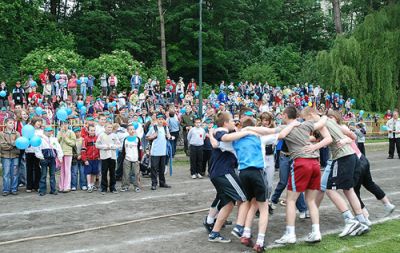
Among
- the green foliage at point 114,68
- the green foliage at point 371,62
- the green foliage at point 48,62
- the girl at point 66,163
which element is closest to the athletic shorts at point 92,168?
the girl at point 66,163

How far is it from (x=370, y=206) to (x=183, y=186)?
16.1 feet

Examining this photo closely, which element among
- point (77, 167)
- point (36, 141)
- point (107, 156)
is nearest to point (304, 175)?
A: point (107, 156)

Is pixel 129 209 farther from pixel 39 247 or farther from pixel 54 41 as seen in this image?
pixel 54 41

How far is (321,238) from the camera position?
299 inches

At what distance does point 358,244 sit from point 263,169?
1.82 metres

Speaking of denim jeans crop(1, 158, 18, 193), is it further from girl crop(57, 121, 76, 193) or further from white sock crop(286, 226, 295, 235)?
white sock crop(286, 226, 295, 235)

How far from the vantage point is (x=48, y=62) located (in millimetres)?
Answer: 31422

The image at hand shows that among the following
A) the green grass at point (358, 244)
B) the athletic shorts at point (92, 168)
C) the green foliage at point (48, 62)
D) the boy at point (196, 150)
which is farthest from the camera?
the green foliage at point (48, 62)

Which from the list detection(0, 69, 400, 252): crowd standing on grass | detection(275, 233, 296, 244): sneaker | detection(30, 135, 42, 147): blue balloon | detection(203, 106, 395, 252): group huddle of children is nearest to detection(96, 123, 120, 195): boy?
detection(0, 69, 400, 252): crowd standing on grass

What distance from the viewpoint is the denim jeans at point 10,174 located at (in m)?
11.6

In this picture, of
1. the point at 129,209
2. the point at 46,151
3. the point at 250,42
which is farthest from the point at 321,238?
the point at 250,42

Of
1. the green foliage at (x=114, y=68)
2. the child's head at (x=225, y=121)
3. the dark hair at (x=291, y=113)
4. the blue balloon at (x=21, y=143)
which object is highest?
the green foliage at (x=114, y=68)

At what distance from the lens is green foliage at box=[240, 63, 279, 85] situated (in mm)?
44156

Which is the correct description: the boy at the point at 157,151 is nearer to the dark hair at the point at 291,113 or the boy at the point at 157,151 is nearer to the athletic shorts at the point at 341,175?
the athletic shorts at the point at 341,175
